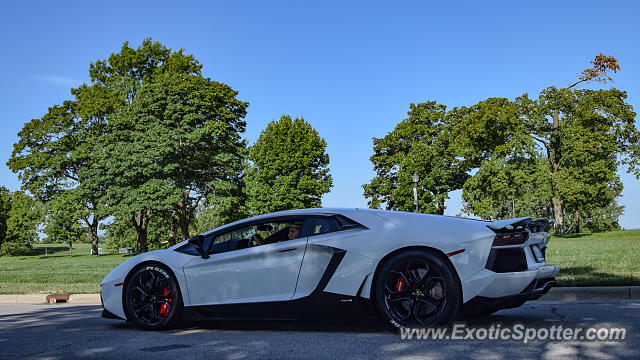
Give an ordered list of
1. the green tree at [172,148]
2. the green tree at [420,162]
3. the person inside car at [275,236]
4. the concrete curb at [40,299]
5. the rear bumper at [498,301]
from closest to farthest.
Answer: the rear bumper at [498,301], the person inside car at [275,236], the concrete curb at [40,299], the green tree at [172,148], the green tree at [420,162]

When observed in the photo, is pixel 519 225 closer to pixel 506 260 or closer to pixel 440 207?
pixel 506 260

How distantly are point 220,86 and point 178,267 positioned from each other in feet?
107

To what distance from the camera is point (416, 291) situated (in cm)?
537

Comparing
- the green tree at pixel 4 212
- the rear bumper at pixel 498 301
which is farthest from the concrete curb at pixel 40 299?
the green tree at pixel 4 212

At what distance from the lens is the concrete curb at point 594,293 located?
26.1 ft

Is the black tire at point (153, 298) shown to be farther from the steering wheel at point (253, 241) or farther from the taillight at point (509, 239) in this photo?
the taillight at point (509, 239)

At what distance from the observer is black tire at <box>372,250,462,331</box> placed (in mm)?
5230

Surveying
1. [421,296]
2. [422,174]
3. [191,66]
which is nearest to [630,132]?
[422,174]

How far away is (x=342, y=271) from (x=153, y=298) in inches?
90.3

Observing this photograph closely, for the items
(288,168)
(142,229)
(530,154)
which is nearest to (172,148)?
(142,229)

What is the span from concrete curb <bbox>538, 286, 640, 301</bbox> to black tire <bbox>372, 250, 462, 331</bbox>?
3903 millimetres

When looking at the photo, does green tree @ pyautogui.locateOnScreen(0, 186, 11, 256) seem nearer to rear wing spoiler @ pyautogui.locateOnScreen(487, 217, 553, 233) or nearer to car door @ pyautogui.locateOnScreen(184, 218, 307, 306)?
car door @ pyautogui.locateOnScreen(184, 218, 307, 306)

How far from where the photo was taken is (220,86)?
37750 millimetres

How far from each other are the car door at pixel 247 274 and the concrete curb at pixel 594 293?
15.1 ft
